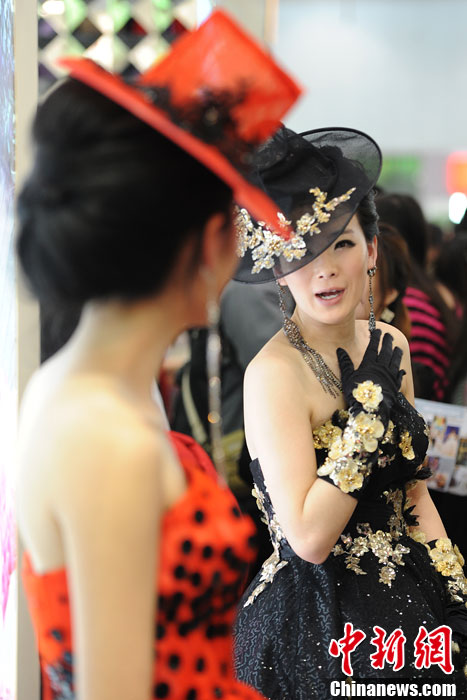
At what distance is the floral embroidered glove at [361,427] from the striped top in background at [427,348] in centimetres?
115

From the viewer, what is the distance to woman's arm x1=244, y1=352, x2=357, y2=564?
1444 mm

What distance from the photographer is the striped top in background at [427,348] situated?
274 centimetres

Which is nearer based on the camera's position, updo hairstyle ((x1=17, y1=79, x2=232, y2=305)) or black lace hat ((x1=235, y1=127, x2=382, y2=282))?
updo hairstyle ((x1=17, y1=79, x2=232, y2=305))

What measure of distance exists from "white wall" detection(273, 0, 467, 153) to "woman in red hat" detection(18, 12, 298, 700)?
25.6 feet

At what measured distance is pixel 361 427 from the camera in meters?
1.48

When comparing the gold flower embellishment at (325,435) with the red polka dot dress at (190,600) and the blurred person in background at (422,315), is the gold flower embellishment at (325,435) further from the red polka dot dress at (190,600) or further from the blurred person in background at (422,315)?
the blurred person in background at (422,315)

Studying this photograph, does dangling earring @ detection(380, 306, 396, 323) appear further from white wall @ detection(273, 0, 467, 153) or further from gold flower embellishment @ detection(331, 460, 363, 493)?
white wall @ detection(273, 0, 467, 153)

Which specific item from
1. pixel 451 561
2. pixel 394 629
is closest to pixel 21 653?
pixel 394 629

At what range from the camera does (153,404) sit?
3.26ft

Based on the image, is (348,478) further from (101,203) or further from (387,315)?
(387,315)

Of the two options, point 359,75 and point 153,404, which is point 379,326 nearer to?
point 153,404

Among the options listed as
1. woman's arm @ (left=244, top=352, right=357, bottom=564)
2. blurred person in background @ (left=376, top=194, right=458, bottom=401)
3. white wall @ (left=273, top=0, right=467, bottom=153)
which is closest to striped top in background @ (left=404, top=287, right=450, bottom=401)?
blurred person in background @ (left=376, top=194, right=458, bottom=401)

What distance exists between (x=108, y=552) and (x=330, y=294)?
925 millimetres

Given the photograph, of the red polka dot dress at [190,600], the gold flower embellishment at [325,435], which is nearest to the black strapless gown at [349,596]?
the gold flower embellishment at [325,435]
